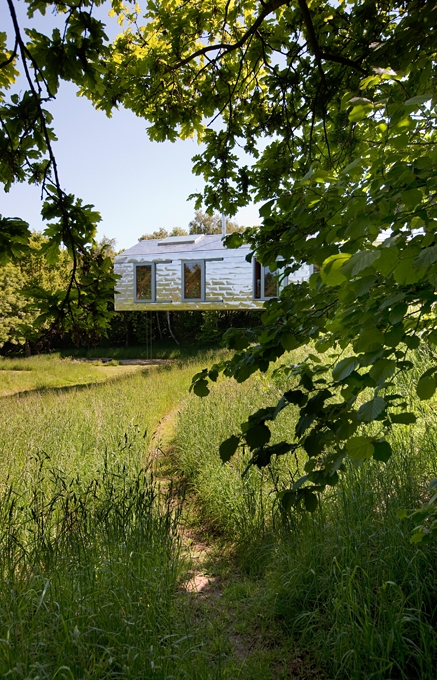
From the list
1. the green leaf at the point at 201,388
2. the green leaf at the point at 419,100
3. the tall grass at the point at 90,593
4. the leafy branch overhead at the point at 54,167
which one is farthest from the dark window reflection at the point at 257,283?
the green leaf at the point at 419,100

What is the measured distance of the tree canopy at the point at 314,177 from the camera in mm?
1333

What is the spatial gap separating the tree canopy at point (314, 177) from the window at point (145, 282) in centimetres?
1453

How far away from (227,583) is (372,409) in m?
2.48

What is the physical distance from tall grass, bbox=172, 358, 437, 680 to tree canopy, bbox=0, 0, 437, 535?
1.79ft

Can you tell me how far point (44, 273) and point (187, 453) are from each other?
A: 2204cm

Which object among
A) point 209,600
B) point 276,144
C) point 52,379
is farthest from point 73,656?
point 52,379

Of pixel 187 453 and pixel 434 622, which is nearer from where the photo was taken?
pixel 434 622

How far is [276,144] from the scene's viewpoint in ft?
14.2

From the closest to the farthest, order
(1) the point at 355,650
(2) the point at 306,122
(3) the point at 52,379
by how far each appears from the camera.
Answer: (1) the point at 355,650, (2) the point at 306,122, (3) the point at 52,379

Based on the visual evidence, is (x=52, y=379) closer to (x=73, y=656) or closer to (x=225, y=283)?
(x=225, y=283)

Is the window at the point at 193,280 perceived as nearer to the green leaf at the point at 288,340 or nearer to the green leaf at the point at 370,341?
the green leaf at the point at 288,340

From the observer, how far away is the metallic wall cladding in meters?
17.8

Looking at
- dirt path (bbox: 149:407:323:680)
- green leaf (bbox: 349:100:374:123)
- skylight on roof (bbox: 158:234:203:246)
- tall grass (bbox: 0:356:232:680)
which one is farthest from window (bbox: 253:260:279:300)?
green leaf (bbox: 349:100:374:123)

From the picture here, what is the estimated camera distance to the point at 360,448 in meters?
1.24
